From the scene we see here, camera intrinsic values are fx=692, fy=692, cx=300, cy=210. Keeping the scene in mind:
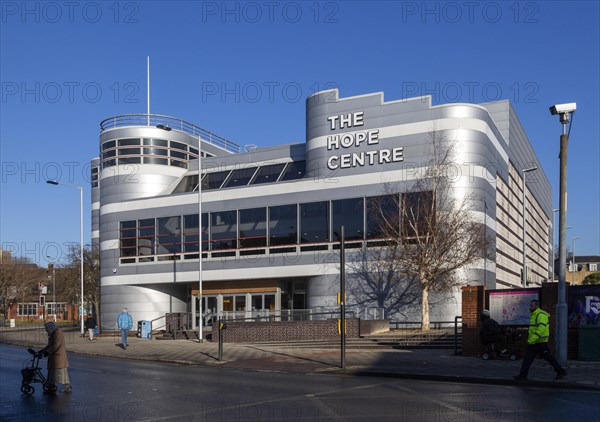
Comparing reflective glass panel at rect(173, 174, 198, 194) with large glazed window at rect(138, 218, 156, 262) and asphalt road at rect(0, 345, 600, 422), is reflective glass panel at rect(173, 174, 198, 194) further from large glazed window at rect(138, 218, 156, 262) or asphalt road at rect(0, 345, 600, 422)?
asphalt road at rect(0, 345, 600, 422)

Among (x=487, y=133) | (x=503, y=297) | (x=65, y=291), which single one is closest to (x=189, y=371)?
(x=503, y=297)

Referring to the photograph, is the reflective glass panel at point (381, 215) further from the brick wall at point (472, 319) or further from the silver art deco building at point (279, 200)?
the brick wall at point (472, 319)

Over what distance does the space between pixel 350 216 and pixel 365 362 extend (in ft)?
56.7

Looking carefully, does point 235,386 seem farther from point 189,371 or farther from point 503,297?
point 503,297

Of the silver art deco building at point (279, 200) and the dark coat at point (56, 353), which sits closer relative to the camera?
the dark coat at point (56, 353)

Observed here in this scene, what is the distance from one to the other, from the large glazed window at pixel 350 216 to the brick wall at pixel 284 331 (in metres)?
6.83

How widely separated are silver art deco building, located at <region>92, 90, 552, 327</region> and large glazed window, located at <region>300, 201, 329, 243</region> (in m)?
0.06

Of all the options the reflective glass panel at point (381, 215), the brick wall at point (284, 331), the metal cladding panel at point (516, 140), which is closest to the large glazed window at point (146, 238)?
the brick wall at point (284, 331)

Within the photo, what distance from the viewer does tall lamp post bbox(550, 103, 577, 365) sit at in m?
17.9

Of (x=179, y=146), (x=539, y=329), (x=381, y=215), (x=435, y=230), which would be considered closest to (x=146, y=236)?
(x=179, y=146)

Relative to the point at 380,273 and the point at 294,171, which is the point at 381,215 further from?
the point at 294,171

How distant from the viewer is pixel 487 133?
36750 mm

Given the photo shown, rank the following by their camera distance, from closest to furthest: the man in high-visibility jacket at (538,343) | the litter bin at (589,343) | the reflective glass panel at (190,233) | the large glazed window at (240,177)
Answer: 1. the man in high-visibility jacket at (538,343)
2. the litter bin at (589,343)
3. the reflective glass panel at (190,233)
4. the large glazed window at (240,177)

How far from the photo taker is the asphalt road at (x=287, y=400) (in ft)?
36.9
